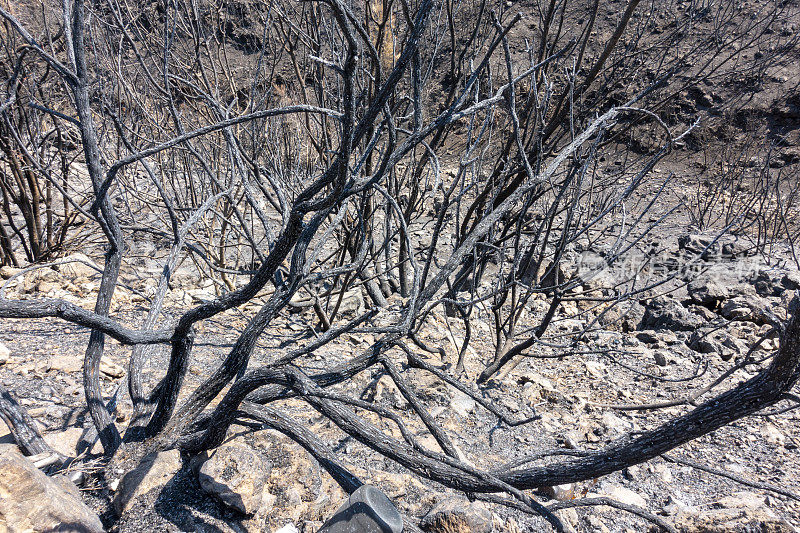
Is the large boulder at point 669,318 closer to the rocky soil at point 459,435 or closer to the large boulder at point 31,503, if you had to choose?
the rocky soil at point 459,435

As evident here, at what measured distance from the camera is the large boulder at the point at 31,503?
1.29 m

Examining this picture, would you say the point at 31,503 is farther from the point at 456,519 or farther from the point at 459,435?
the point at 459,435

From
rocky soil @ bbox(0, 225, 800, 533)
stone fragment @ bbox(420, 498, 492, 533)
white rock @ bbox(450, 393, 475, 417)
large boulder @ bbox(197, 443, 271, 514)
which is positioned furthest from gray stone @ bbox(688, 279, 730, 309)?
large boulder @ bbox(197, 443, 271, 514)

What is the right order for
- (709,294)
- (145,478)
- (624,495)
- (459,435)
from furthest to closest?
(709,294) → (459,435) → (624,495) → (145,478)

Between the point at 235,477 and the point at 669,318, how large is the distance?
12.4ft

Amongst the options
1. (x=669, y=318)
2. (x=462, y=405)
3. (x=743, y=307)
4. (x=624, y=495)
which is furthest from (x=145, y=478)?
(x=743, y=307)

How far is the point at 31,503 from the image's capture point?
4.34ft

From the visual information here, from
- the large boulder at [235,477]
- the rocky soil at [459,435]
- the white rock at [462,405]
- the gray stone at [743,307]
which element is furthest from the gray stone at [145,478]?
the gray stone at [743,307]

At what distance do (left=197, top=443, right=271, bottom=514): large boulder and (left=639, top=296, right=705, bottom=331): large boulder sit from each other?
12.0 ft

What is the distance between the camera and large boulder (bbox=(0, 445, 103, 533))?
4.22 feet

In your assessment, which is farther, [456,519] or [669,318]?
[669,318]

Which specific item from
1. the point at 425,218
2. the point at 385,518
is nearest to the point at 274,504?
the point at 385,518

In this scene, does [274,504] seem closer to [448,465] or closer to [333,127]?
[448,465]

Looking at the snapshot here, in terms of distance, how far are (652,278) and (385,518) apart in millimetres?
5430
